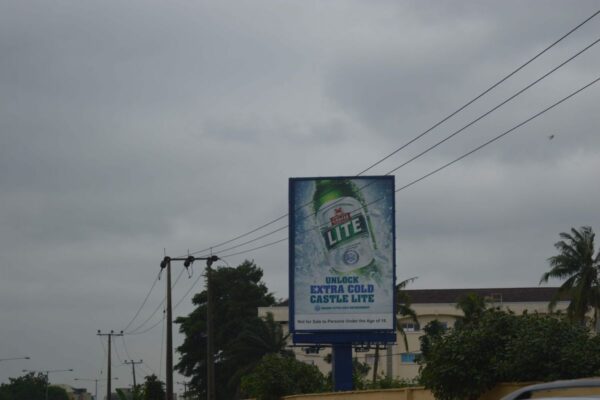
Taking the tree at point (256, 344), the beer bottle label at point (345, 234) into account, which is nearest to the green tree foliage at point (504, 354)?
the beer bottle label at point (345, 234)

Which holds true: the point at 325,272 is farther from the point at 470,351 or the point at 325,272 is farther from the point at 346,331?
the point at 470,351

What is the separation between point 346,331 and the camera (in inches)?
1893

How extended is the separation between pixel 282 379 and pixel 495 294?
6755 cm

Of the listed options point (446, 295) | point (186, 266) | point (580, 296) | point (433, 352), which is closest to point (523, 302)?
point (446, 295)

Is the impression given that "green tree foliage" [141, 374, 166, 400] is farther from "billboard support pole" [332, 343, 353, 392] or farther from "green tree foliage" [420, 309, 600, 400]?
"green tree foliage" [420, 309, 600, 400]

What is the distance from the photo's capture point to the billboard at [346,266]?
4812cm

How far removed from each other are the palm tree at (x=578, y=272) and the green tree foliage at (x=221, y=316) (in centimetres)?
3220

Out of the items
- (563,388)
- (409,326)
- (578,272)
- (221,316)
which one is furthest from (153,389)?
(563,388)

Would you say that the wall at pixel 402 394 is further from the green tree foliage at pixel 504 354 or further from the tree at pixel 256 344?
the tree at pixel 256 344

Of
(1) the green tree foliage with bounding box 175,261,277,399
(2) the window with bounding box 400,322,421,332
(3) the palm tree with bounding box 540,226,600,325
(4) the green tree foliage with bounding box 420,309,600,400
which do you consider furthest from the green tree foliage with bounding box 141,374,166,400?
(4) the green tree foliage with bounding box 420,309,600,400

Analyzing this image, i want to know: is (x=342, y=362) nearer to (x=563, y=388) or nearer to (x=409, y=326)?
(x=563, y=388)

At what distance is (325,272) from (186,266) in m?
10.5

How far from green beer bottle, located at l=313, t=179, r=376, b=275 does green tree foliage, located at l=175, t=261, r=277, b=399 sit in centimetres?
5042

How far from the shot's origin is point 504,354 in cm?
2425
